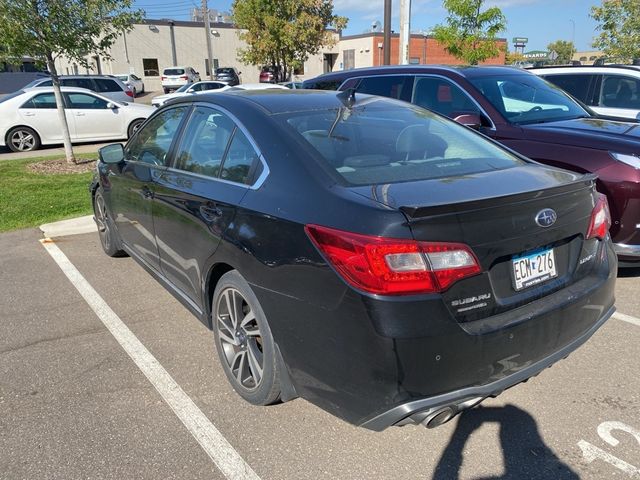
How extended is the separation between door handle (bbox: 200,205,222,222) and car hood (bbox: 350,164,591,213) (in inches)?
35.0

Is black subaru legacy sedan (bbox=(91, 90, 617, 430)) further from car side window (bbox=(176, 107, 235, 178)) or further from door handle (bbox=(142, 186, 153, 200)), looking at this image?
door handle (bbox=(142, 186, 153, 200))

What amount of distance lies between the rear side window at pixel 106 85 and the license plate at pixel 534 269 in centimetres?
1904

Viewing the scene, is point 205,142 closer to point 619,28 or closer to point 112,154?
point 112,154

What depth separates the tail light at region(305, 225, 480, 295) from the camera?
81.5 inches

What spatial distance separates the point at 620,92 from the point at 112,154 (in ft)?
24.3

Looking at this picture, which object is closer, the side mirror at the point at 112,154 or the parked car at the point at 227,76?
the side mirror at the point at 112,154

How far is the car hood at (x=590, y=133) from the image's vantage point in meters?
4.30

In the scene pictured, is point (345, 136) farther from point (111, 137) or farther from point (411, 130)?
point (111, 137)

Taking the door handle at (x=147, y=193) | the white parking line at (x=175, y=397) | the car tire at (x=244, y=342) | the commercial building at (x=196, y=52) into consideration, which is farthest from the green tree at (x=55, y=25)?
the commercial building at (x=196, y=52)

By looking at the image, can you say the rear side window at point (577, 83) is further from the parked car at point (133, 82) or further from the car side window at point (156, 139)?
the parked car at point (133, 82)

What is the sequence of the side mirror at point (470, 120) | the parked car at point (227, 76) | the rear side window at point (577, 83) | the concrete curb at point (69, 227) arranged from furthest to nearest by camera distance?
the parked car at point (227, 76)
the rear side window at point (577, 83)
the concrete curb at point (69, 227)
the side mirror at point (470, 120)

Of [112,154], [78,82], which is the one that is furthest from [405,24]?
[112,154]

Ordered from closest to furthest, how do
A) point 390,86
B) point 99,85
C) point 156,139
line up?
1. point 156,139
2. point 390,86
3. point 99,85

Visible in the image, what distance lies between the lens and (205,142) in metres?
3.38
